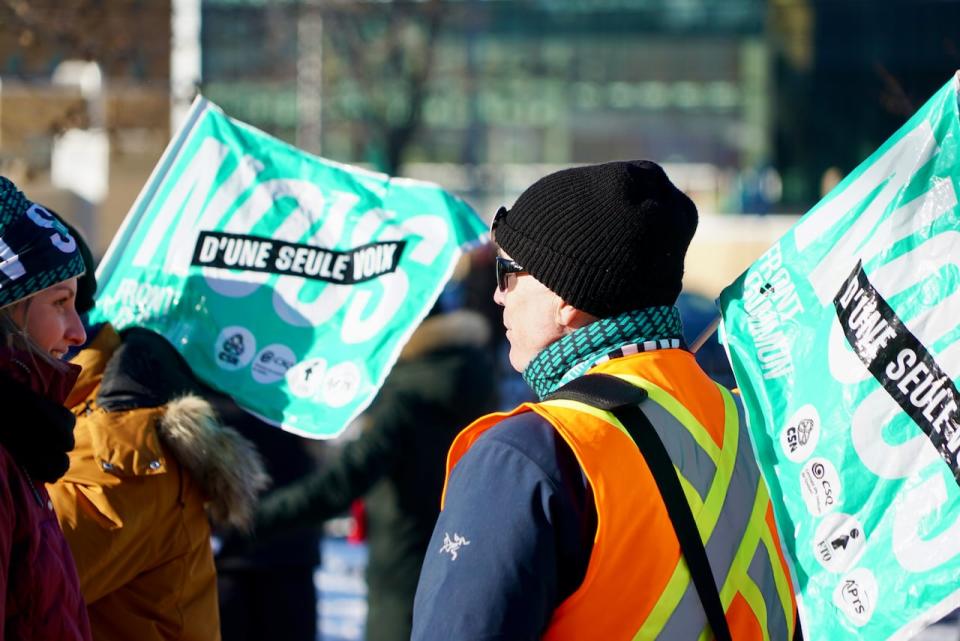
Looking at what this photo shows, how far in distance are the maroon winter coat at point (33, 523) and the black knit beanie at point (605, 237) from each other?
856mm

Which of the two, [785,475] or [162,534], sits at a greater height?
[785,475]

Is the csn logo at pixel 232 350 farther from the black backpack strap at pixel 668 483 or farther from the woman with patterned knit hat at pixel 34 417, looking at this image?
the black backpack strap at pixel 668 483

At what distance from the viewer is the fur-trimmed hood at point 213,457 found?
3.00 meters

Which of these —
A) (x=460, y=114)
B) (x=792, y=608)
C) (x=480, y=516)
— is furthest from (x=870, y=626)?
(x=460, y=114)

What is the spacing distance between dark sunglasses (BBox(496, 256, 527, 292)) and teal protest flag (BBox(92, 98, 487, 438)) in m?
1.06

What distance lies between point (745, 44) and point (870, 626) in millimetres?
43362

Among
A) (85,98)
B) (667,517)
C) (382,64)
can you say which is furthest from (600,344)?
(382,64)

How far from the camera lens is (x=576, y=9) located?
4144 centimetres

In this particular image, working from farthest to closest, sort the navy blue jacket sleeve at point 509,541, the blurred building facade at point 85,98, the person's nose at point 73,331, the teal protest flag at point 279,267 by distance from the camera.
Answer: the blurred building facade at point 85,98 → the teal protest flag at point 279,267 → the person's nose at point 73,331 → the navy blue jacket sleeve at point 509,541

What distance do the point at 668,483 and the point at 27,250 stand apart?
123 cm

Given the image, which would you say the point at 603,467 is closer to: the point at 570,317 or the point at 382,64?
the point at 570,317

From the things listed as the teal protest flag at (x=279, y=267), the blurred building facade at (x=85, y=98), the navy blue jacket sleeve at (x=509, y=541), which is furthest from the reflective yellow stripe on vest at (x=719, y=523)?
the blurred building facade at (x=85, y=98)

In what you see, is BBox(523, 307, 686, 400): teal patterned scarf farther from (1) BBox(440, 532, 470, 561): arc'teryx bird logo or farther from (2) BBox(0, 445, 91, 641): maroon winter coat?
(2) BBox(0, 445, 91, 641): maroon winter coat

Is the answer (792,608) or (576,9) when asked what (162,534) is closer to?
(792,608)
